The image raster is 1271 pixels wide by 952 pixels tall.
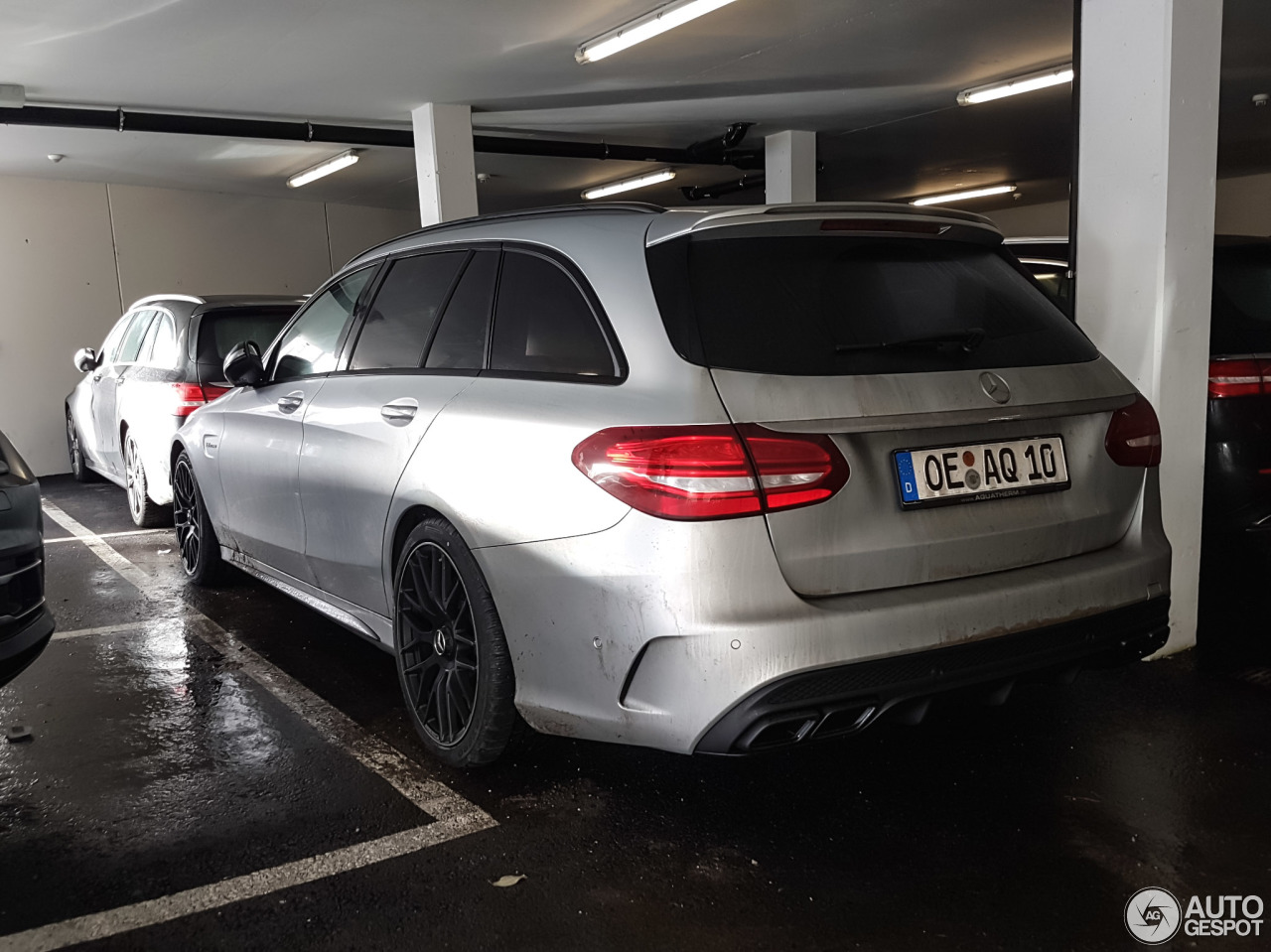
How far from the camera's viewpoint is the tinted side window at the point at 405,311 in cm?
335

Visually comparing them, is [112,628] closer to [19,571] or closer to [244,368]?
[244,368]

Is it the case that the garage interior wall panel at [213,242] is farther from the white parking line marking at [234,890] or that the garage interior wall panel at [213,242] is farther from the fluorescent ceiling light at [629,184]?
the white parking line marking at [234,890]

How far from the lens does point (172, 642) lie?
4508 mm

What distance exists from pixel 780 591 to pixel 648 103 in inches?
342

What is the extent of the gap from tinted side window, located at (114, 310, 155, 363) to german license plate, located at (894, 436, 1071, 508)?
254 inches

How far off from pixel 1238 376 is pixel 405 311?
3.09m

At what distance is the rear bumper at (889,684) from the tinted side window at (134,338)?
6437 mm

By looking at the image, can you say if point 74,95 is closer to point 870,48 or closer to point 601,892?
point 870,48

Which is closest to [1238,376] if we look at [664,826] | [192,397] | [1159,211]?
[1159,211]

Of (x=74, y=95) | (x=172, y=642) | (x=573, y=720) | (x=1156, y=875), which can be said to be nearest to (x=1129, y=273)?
(x=1156, y=875)

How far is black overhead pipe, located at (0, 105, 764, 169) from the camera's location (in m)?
9.19

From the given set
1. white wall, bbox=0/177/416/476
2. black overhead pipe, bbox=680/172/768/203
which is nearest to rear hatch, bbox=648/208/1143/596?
white wall, bbox=0/177/416/476

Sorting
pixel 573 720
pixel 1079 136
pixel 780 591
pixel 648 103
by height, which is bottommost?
pixel 573 720

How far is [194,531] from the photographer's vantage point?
5.32 metres
